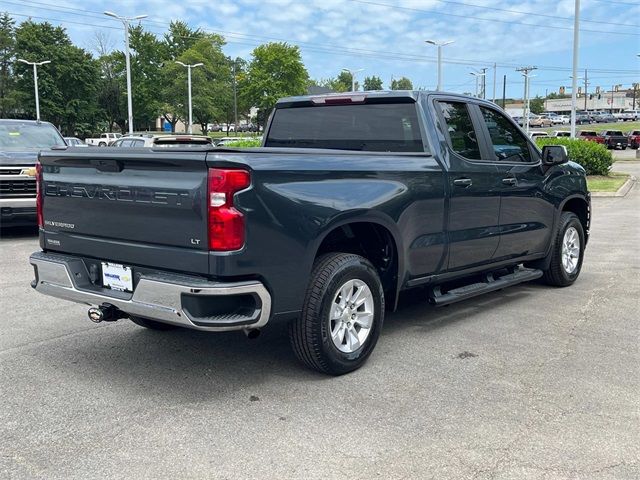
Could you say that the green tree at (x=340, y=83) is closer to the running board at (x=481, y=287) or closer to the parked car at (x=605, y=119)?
the parked car at (x=605, y=119)

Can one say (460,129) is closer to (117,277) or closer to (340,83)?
(117,277)

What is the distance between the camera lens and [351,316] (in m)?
4.47

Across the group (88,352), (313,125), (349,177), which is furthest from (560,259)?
(88,352)

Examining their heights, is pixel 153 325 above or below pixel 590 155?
below

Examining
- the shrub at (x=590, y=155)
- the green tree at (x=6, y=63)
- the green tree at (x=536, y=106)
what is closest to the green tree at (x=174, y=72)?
the green tree at (x=6, y=63)

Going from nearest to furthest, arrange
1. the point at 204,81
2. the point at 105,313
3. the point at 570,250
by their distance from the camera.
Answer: the point at 105,313, the point at 570,250, the point at 204,81

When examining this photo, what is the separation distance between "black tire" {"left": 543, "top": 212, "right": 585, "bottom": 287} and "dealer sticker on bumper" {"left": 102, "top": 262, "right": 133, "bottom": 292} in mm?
4678

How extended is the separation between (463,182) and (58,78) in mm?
73542

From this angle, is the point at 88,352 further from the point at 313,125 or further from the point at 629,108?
the point at 629,108

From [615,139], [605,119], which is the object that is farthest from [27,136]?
[605,119]

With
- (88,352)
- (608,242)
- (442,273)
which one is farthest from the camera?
(608,242)

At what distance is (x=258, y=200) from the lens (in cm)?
374

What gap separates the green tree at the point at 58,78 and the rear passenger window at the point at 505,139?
70.9m

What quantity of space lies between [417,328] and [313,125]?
2038mm
